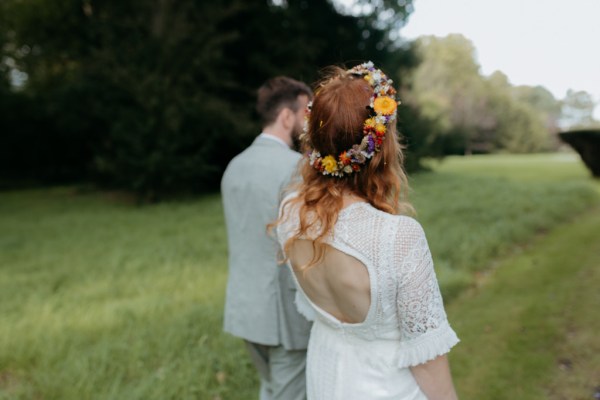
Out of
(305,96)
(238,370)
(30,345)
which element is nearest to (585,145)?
(305,96)

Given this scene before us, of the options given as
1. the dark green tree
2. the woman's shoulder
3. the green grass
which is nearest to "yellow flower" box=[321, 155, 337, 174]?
the woman's shoulder

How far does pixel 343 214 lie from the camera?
1.43m

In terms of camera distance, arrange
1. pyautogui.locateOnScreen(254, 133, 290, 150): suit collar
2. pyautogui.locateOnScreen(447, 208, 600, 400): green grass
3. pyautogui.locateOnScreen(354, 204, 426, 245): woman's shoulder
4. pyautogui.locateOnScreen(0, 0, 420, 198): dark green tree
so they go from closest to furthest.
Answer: pyautogui.locateOnScreen(354, 204, 426, 245): woman's shoulder
pyautogui.locateOnScreen(254, 133, 290, 150): suit collar
pyautogui.locateOnScreen(447, 208, 600, 400): green grass
pyautogui.locateOnScreen(0, 0, 420, 198): dark green tree

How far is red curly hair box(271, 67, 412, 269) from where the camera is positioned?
4.56 ft

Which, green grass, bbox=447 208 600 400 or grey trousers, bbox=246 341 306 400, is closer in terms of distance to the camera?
grey trousers, bbox=246 341 306 400

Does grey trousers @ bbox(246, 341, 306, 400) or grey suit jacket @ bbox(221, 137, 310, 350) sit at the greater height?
grey suit jacket @ bbox(221, 137, 310, 350)

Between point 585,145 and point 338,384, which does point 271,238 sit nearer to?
point 338,384

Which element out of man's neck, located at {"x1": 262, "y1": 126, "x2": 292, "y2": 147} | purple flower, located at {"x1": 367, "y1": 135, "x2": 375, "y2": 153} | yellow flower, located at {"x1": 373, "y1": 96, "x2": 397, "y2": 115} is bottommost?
man's neck, located at {"x1": 262, "y1": 126, "x2": 292, "y2": 147}

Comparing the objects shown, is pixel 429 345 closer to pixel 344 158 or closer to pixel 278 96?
pixel 344 158

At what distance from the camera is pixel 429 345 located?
53.5 inches

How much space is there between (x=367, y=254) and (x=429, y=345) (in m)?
0.34

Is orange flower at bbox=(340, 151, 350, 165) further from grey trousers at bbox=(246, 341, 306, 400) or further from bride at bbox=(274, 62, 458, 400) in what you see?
grey trousers at bbox=(246, 341, 306, 400)

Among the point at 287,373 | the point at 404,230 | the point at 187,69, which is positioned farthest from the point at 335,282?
the point at 187,69

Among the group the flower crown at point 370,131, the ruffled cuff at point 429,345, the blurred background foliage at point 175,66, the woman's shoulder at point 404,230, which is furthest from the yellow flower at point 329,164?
the blurred background foliage at point 175,66
